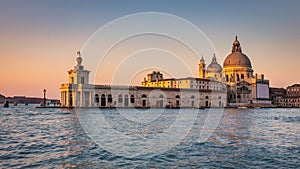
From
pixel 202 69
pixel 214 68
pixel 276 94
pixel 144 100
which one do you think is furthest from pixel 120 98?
pixel 276 94

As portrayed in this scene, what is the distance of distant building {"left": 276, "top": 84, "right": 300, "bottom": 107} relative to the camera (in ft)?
369

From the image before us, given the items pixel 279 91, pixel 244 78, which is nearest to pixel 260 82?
pixel 244 78

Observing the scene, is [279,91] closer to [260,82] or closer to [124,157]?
[260,82]

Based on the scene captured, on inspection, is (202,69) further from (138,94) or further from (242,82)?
(138,94)

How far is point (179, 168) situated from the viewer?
31.6 ft

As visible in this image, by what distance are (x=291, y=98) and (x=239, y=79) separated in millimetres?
21617

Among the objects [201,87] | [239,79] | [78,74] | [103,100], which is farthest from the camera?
[239,79]

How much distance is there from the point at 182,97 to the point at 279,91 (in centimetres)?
5736

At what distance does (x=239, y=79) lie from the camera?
349 feet

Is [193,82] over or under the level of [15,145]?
over

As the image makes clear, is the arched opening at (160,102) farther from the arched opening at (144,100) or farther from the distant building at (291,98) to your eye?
the distant building at (291,98)

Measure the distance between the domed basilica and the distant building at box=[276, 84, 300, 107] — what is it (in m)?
9.65

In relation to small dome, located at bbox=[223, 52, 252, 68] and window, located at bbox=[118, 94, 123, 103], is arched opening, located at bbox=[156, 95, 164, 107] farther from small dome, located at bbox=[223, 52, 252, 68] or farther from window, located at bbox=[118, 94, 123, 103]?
small dome, located at bbox=[223, 52, 252, 68]

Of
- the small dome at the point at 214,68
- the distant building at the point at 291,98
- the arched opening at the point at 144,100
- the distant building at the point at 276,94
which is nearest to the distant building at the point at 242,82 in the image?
the small dome at the point at 214,68
